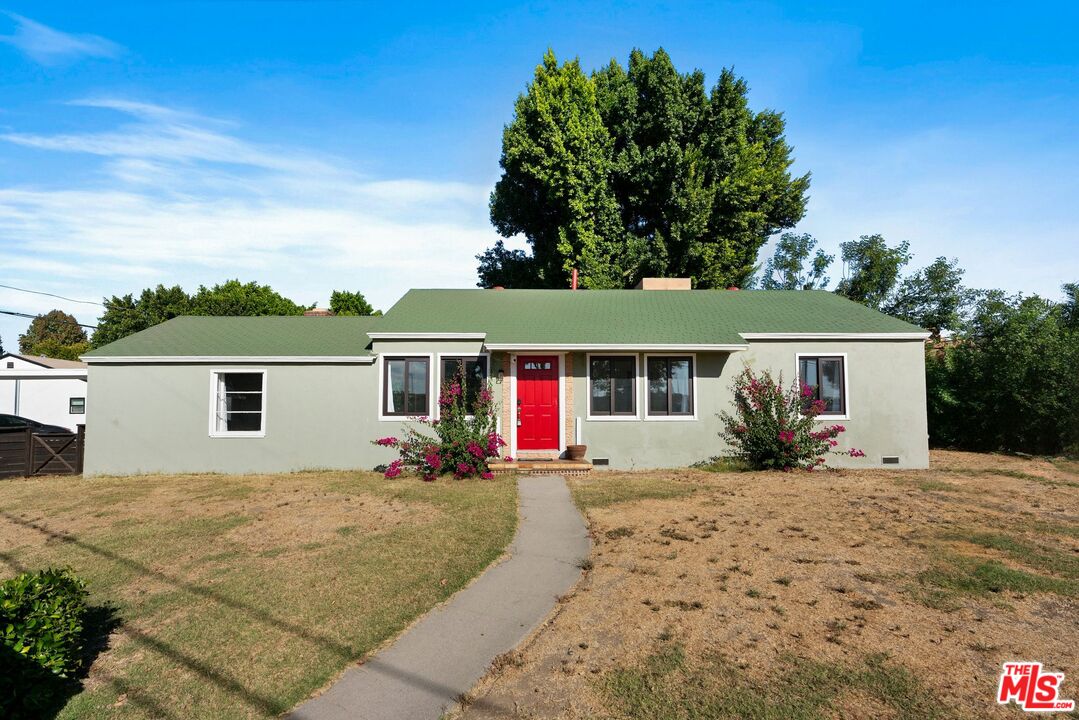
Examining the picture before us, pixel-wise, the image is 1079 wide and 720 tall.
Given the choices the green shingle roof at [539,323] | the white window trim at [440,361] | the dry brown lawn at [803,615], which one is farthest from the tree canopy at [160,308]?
the dry brown lawn at [803,615]

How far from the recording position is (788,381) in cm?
1495

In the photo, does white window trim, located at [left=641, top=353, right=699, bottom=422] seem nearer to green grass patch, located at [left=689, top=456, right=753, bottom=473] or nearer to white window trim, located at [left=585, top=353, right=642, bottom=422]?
white window trim, located at [left=585, top=353, right=642, bottom=422]

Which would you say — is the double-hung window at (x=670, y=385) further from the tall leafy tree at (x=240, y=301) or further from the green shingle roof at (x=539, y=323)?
the tall leafy tree at (x=240, y=301)

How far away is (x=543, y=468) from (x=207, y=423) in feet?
27.2

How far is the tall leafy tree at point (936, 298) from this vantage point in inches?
1043

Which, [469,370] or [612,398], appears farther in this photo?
[469,370]

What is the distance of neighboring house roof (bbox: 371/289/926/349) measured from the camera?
572 inches

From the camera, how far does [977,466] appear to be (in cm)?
1532

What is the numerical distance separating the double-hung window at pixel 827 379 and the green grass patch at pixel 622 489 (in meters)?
4.95

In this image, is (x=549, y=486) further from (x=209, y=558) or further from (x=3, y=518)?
(x=3, y=518)

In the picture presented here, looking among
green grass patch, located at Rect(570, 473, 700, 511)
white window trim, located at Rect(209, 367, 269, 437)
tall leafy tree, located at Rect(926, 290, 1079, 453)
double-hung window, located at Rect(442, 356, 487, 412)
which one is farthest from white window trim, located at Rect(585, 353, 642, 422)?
tall leafy tree, located at Rect(926, 290, 1079, 453)

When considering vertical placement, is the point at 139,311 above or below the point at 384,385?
above

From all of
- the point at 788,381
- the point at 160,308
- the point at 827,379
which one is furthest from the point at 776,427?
the point at 160,308

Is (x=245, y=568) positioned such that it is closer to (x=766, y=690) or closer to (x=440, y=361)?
(x=766, y=690)
